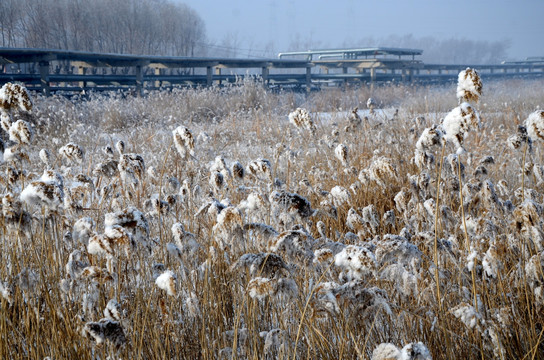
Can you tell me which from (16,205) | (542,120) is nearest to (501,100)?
(542,120)

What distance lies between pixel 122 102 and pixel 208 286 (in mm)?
9687

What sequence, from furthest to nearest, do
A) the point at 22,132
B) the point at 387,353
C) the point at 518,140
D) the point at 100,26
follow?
the point at 100,26
the point at 518,140
the point at 22,132
the point at 387,353

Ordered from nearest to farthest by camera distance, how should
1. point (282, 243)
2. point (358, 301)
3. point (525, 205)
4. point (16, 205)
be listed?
point (358, 301)
point (282, 243)
point (525, 205)
point (16, 205)

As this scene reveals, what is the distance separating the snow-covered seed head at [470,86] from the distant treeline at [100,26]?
106 feet

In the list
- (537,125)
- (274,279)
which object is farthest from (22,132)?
(537,125)

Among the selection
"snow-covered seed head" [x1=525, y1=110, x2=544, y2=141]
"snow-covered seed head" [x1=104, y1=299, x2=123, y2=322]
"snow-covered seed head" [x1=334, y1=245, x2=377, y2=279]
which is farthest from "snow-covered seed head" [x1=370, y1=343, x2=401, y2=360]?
"snow-covered seed head" [x1=525, y1=110, x2=544, y2=141]

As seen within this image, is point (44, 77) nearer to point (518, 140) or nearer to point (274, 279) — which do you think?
point (518, 140)

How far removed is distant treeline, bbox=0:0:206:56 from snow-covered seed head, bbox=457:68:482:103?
106 feet

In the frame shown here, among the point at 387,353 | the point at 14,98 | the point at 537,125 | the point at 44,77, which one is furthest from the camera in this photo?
the point at 44,77

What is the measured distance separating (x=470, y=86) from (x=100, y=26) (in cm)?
3558

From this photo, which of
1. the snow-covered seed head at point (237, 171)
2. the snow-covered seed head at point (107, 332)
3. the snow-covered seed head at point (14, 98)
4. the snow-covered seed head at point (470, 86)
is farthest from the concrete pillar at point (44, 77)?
the snow-covered seed head at point (470, 86)

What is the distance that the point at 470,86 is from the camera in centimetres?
142

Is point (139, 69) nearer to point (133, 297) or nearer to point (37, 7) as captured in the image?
point (133, 297)

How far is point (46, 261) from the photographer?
2.15 m
